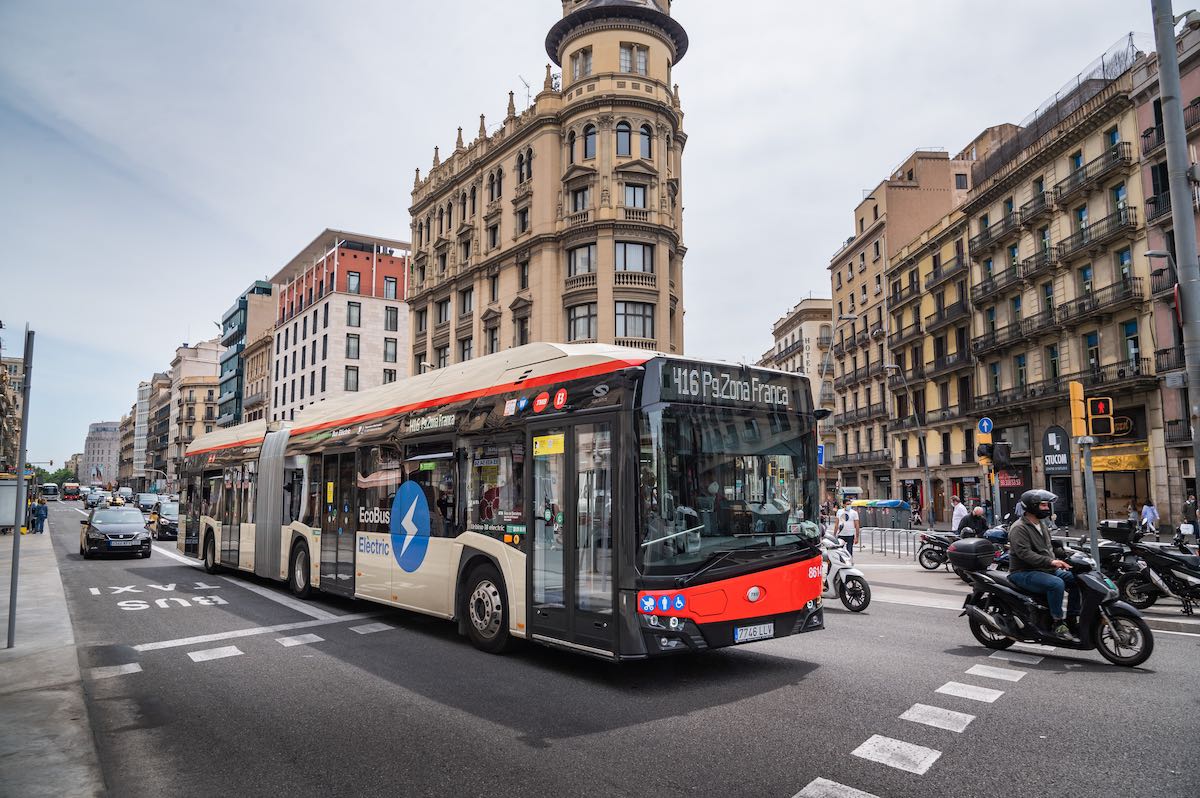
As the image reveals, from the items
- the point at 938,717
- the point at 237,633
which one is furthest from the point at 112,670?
the point at 938,717

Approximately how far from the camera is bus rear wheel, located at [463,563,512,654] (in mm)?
8305

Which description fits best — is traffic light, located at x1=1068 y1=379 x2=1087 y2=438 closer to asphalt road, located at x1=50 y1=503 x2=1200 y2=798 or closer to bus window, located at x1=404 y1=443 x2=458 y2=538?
asphalt road, located at x1=50 y1=503 x2=1200 y2=798

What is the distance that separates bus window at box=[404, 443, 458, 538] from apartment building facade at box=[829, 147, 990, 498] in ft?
155

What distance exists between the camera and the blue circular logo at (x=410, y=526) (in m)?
9.75

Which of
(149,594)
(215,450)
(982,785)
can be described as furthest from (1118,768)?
(215,450)

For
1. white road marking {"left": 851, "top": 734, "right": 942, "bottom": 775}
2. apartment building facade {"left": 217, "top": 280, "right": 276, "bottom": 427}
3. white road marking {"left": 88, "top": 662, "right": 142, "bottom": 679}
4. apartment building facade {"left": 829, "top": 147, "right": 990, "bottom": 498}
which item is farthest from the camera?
apartment building facade {"left": 217, "top": 280, "right": 276, "bottom": 427}

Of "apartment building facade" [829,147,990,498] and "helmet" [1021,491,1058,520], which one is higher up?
"apartment building facade" [829,147,990,498]

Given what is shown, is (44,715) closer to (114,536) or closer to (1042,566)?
(1042,566)

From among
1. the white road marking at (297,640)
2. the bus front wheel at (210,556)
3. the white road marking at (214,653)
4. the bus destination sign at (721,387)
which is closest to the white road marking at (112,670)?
the white road marking at (214,653)

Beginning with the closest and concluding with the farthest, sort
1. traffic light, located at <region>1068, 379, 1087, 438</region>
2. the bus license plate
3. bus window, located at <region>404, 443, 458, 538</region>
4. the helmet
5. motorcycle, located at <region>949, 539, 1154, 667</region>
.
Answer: the bus license plate
motorcycle, located at <region>949, 539, 1154, 667</region>
the helmet
bus window, located at <region>404, 443, 458, 538</region>
traffic light, located at <region>1068, 379, 1087, 438</region>

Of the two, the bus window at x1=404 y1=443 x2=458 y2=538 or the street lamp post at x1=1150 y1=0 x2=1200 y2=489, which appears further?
the street lamp post at x1=1150 y1=0 x2=1200 y2=489

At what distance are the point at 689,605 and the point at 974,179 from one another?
48030mm

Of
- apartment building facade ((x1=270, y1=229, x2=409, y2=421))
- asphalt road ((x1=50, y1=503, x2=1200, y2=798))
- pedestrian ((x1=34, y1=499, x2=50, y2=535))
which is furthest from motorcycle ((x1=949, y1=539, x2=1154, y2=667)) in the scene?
apartment building facade ((x1=270, y1=229, x2=409, y2=421))

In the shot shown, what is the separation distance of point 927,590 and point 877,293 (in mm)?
46952
